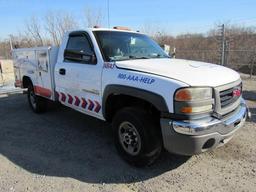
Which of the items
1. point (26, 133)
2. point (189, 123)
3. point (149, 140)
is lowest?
point (26, 133)

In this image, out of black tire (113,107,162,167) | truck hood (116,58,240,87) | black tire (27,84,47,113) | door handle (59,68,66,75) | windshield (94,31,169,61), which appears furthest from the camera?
black tire (27,84,47,113)

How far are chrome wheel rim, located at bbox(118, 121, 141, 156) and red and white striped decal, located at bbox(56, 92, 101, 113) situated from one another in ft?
2.16

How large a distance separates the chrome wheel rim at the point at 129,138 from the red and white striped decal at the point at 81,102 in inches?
25.9

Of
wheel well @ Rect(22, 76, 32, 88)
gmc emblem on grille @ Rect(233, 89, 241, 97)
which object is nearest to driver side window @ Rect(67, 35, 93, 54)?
gmc emblem on grille @ Rect(233, 89, 241, 97)

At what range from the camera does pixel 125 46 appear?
179 inches

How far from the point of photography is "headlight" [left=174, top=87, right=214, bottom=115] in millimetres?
3094

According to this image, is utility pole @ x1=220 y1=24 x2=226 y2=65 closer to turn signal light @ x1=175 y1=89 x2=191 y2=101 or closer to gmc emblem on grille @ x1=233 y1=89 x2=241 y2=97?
gmc emblem on grille @ x1=233 y1=89 x2=241 y2=97

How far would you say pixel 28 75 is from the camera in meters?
6.66

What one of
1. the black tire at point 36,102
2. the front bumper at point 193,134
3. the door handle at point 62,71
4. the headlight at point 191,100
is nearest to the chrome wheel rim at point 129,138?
the front bumper at point 193,134

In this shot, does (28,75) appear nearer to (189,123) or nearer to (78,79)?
(78,79)

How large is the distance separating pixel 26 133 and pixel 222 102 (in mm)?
3903

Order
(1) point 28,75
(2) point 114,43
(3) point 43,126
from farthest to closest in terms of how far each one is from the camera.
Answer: (1) point 28,75 < (3) point 43,126 < (2) point 114,43

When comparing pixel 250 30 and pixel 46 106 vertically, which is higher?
pixel 250 30

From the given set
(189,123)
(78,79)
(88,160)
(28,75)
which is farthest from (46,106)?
(189,123)
